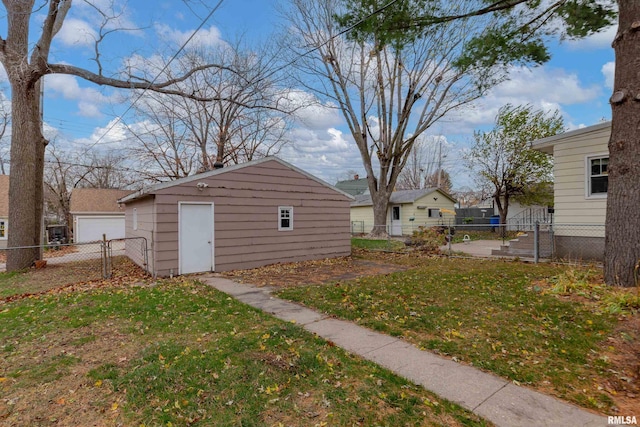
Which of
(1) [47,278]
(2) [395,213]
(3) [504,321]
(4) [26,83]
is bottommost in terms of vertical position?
(1) [47,278]

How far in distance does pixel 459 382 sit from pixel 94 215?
2450 cm

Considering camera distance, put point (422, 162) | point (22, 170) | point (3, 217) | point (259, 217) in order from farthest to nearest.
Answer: point (422, 162) → point (3, 217) → point (259, 217) → point (22, 170)

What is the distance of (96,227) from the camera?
2108cm

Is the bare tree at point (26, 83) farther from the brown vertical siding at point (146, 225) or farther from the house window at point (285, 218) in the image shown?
the house window at point (285, 218)

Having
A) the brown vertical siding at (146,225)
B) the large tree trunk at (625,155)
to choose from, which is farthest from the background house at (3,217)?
the large tree trunk at (625,155)

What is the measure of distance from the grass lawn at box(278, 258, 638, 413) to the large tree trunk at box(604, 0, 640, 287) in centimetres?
85

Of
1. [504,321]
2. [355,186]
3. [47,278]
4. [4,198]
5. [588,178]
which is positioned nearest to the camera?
[504,321]

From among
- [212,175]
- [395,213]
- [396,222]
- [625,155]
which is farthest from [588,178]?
[395,213]

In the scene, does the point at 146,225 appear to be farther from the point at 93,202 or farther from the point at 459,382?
the point at 93,202

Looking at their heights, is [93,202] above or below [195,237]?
above

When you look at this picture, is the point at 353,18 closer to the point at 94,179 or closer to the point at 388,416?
the point at 388,416

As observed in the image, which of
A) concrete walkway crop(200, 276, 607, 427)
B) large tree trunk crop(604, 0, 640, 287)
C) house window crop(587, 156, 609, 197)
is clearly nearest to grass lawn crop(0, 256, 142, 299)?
concrete walkway crop(200, 276, 607, 427)

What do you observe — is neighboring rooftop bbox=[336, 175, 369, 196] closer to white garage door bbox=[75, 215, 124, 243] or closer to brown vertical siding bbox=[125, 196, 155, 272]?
white garage door bbox=[75, 215, 124, 243]

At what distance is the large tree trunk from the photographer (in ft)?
16.3
